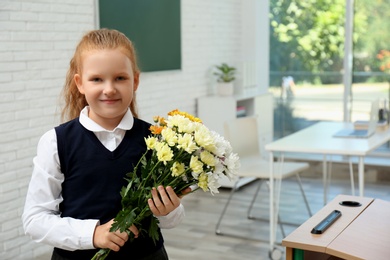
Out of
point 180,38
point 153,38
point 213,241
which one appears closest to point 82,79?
point 213,241

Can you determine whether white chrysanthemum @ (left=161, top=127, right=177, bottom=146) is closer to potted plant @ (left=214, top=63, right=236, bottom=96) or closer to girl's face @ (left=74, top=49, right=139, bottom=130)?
girl's face @ (left=74, top=49, right=139, bottom=130)

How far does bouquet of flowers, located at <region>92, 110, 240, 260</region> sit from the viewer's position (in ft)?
4.81

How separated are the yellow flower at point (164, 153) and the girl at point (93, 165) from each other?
85 mm

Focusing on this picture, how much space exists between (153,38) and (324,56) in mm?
2271

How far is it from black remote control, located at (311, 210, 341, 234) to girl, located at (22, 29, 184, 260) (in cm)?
63

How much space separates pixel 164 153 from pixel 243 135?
3.37m

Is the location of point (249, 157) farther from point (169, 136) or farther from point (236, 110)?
point (169, 136)

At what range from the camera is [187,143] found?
146cm

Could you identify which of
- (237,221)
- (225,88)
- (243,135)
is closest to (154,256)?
(243,135)

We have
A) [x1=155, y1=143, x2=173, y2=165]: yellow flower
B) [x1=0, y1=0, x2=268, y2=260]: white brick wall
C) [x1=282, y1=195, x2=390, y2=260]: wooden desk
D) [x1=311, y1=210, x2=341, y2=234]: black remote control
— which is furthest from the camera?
[x1=0, y1=0, x2=268, y2=260]: white brick wall

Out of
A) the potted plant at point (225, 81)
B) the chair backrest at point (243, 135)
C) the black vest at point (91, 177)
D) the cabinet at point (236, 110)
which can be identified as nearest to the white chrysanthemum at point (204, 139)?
the black vest at point (91, 177)

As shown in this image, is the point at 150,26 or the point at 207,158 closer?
the point at 207,158

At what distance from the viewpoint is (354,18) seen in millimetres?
6566

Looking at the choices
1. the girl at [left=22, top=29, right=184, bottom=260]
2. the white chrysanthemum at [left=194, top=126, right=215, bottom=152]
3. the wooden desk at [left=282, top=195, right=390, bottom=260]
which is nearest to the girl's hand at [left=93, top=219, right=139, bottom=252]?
the girl at [left=22, top=29, right=184, bottom=260]
